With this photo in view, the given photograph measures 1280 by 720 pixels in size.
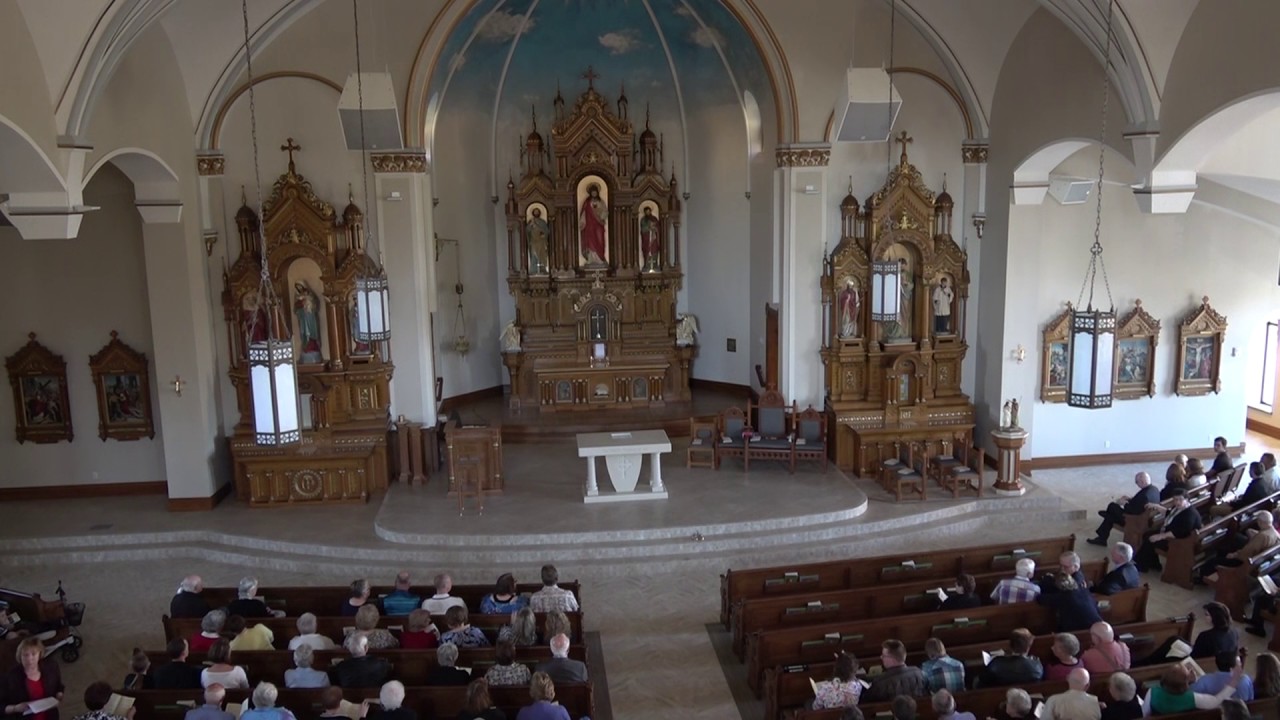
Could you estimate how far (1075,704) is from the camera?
6.98 m

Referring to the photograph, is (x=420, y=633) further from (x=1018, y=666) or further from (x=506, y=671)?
(x=1018, y=666)

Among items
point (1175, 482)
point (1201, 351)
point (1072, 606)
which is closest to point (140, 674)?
point (1072, 606)

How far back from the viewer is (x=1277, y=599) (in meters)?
10.4

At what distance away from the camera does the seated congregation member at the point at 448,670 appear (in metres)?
7.90

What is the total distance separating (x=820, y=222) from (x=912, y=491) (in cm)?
451

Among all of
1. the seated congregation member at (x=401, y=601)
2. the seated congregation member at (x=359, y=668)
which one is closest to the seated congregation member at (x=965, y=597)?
the seated congregation member at (x=401, y=601)

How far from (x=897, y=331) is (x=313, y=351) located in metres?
9.58

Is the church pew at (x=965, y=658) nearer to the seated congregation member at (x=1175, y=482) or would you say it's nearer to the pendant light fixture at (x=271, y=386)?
the seated congregation member at (x=1175, y=482)

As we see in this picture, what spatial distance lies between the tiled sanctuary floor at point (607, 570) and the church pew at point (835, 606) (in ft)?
2.27

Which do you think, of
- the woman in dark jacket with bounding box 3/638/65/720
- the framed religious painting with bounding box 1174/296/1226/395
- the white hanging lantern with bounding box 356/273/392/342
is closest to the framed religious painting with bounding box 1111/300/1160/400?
the framed religious painting with bounding box 1174/296/1226/395

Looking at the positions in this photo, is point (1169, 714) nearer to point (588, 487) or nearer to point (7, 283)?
point (588, 487)

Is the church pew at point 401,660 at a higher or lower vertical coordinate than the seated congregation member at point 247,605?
lower

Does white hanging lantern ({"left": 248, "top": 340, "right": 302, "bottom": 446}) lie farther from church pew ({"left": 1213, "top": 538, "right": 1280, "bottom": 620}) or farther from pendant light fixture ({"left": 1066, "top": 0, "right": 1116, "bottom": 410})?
church pew ({"left": 1213, "top": 538, "right": 1280, "bottom": 620})

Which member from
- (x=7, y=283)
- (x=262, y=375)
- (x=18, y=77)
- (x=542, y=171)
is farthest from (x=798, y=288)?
(x=7, y=283)
